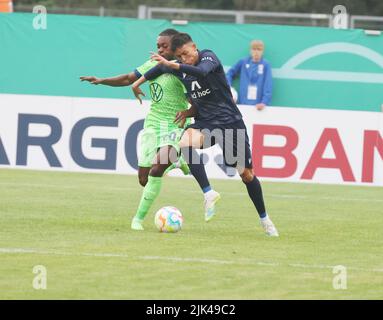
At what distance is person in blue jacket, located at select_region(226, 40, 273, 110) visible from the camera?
735 inches

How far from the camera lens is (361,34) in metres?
18.8

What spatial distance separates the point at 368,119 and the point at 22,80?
20.0 feet

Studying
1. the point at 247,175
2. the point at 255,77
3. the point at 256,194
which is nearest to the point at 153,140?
the point at 247,175

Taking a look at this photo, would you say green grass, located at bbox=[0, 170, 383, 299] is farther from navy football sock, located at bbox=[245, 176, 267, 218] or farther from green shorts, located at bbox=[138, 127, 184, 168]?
green shorts, located at bbox=[138, 127, 184, 168]

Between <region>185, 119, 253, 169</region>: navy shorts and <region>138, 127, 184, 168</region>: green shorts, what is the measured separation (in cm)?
43

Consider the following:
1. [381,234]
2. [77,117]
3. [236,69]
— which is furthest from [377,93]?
[381,234]

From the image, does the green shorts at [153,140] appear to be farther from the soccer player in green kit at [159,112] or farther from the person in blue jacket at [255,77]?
the person in blue jacket at [255,77]

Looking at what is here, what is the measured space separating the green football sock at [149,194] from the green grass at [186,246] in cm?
26

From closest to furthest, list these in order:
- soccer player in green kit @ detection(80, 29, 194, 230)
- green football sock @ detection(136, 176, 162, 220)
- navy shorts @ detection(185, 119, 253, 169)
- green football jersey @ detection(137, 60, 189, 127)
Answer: navy shorts @ detection(185, 119, 253, 169) → green football sock @ detection(136, 176, 162, 220) → soccer player in green kit @ detection(80, 29, 194, 230) → green football jersey @ detection(137, 60, 189, 127)

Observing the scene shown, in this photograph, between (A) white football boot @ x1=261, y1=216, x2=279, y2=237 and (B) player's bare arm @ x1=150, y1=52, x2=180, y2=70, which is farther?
(A) white football boot @ x1=261, y1=216, x2=279, y2=237

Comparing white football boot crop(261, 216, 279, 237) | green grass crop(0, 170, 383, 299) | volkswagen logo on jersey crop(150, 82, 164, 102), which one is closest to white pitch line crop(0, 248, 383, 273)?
green grass crop(0, 170, 383, 299)

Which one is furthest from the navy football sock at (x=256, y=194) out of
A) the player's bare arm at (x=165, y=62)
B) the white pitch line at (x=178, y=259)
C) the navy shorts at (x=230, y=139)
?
the white pitch line at (x=178, y=259)

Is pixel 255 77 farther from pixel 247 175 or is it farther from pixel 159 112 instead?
pixel 247 175

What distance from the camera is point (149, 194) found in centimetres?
1145
